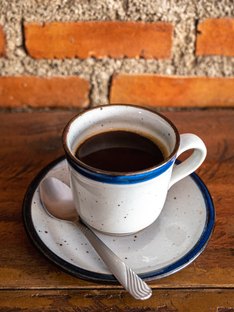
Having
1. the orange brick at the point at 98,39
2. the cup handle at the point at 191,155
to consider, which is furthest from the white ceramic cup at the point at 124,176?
the orange brick at the point at 98,39

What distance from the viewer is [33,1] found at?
0.74 metres

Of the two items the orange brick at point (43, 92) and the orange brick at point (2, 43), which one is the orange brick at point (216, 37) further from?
the orange brick at point (2, 43)

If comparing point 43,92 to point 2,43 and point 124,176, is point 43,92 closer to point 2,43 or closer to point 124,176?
point 2,43

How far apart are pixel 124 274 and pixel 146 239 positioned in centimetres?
8

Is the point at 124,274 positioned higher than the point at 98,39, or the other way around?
the point at 98,39

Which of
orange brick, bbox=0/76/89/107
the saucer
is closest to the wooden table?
the saucer

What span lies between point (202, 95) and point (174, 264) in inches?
15.2

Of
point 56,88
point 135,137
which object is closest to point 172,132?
point 135,137

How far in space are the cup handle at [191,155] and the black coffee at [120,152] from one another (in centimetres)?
3

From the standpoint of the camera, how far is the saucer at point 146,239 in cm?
52

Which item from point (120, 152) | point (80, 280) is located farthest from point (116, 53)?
point (80, 280)

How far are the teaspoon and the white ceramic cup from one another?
0.06ft

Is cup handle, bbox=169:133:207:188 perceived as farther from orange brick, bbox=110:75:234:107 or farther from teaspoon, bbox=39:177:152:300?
orange brick, bbox=110:75:234:107

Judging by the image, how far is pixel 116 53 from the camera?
79cm
